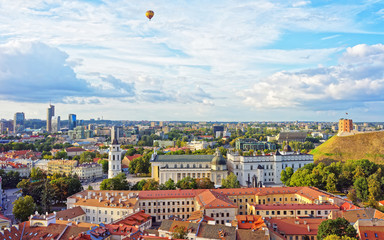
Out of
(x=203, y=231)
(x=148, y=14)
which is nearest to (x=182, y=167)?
(x=148, y=14)

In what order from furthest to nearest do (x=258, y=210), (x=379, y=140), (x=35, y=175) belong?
1. (x=379, y=140)
2. (x=35, y=175)
3. (x=258, y=210)

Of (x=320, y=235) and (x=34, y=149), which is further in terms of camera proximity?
(x=34, y=149)

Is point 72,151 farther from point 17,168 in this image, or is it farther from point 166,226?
point 166,226

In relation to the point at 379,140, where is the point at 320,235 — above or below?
below

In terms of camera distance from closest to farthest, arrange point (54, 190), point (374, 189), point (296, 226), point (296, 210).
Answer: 1. point (296, 226)
2. point (296, 210)
3. point (374, 189)
4. point (54, 190)

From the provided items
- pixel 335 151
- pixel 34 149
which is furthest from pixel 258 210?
pixel 34 149

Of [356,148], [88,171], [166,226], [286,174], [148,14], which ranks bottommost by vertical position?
[88,171]

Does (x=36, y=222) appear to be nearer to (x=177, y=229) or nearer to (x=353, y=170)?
(x=177, y=229)

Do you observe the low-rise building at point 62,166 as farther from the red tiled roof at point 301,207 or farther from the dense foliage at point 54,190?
the red tiled roof at point 301,207

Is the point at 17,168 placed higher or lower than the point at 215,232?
lower
